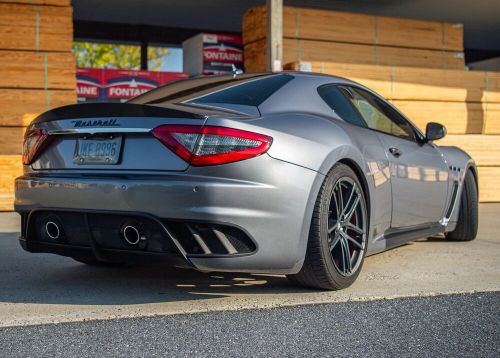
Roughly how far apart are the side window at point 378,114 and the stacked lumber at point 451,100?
509 cm

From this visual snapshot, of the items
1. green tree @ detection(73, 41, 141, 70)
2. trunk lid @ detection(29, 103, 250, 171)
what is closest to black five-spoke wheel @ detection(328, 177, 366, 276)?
trunk lid @ detection(29, 103, 250, 171)

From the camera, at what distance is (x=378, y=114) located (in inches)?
200

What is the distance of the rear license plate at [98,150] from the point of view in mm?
3637

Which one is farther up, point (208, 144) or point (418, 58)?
point (418, 58)

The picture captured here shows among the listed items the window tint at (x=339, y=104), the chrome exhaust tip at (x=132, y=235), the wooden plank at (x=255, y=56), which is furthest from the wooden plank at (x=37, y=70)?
the chrome exhaust tip at (x=132, y=235)

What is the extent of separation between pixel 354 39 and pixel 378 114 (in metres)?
7.60

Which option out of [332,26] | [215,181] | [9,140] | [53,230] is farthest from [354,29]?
[215,181]

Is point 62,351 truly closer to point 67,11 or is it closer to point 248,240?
point 248,240

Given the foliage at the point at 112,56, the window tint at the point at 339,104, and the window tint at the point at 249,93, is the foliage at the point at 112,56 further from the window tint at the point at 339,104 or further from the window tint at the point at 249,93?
the window tint at the point at 249,93

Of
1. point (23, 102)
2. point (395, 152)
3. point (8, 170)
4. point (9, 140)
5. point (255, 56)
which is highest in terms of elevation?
point (255, 56)

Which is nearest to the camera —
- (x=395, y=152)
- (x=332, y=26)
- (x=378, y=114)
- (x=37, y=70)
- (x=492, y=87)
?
(x=395, y=152)

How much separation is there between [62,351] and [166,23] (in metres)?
16.7

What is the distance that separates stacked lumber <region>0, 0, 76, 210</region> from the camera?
10.2 meters

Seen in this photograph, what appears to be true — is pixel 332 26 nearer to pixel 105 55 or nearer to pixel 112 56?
pixel 105 55
